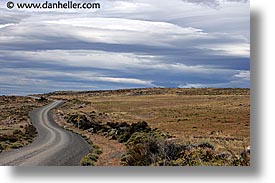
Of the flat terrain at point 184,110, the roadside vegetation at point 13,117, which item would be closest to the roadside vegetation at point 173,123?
the flat terrain at point 184,110

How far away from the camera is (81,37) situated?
826 centimetres

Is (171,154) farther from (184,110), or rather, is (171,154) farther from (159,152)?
(184,110)

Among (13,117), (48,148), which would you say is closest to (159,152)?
(48,148)

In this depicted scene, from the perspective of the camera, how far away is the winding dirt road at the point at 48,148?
8.04 m

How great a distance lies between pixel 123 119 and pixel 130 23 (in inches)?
60.7

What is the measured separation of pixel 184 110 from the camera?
8.49 metres

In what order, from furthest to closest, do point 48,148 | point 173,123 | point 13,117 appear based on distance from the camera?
point 48,148, point 13,117, point 173,123

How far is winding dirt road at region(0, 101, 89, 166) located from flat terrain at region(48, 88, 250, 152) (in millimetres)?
561

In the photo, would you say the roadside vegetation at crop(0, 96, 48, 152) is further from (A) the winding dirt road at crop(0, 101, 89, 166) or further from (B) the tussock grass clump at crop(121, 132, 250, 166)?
(B) the tussock grass clump at crop(121, 132, 250, 166)

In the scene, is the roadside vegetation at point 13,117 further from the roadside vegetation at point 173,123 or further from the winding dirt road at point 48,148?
the roadside vegetation at point 173,123

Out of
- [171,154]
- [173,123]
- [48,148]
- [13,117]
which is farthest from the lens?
[48,148]

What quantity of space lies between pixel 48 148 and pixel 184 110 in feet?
7.79

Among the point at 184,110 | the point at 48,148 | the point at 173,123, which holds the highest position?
the point at 184,110
